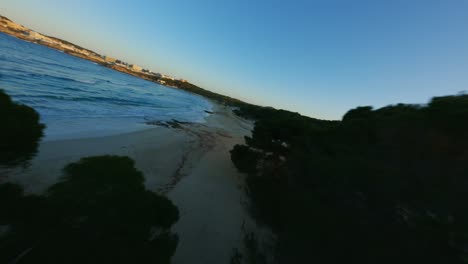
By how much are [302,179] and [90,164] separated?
4.56 metres

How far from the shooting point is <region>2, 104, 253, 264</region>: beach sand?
694cm

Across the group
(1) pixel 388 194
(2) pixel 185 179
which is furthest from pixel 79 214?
(2) pixel 185 179

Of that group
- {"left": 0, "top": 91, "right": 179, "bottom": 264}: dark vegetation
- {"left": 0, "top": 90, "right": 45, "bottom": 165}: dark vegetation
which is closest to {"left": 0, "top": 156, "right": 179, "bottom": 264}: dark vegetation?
{"left": 0, "top": 91, "right": 179, "bottom": 264}: dark vegetation

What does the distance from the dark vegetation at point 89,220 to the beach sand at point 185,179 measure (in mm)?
2636

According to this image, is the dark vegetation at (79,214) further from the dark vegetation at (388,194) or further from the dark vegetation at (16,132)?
the dark vegetation at (388,194)

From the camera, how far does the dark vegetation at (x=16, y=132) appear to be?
12.3 ft

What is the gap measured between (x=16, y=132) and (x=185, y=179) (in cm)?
751

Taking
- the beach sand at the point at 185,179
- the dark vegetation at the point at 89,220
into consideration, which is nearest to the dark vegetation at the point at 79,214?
the dark vegetation at the point at 89,220

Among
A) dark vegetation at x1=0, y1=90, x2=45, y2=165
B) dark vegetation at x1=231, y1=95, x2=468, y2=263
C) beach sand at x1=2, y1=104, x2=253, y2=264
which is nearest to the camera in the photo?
dark vegetation at x1=231, y1=95, x2=468, y2=263

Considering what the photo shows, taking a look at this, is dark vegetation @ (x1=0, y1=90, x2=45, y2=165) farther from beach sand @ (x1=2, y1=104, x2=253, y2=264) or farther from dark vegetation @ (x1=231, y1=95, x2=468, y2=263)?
dark vegetation @ (x1=231, y1=95, x2=468, y2=263)

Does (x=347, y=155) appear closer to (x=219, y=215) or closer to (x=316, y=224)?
(x=316, y=224)

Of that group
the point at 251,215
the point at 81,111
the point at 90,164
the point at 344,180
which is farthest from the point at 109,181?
the point at 81,111

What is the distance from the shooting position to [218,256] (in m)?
6.61

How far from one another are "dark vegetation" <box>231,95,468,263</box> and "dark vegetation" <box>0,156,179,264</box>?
8.48ft
